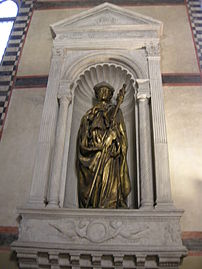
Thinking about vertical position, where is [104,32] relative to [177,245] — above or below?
above

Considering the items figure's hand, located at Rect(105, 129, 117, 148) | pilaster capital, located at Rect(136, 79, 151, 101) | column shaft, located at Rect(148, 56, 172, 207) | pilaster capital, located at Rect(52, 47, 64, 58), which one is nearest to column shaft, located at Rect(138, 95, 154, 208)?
pilaster capital, located at Rect(136, 79, 151, 101)

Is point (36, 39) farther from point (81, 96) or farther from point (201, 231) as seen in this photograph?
point (201, 231)

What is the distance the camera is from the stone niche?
12.0ft

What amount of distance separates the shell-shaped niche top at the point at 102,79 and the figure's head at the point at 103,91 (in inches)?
11.5

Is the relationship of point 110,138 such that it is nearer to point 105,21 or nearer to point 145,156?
point 145,156

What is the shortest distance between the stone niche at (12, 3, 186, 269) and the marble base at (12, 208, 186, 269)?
0.04 feet

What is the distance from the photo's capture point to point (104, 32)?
18.6ft

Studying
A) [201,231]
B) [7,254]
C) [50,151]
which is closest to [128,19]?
[50,151]

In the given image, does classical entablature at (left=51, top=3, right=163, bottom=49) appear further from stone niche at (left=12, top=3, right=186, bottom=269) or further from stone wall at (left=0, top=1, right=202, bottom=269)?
stone wall at (left=0, top=1, right=202, bottom=269)

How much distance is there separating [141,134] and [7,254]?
237 cm

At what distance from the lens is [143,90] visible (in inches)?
192

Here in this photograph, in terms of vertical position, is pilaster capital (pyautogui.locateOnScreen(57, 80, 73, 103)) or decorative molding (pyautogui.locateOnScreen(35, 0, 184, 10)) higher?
decorative molding (pyautogui.locateOnScreen(35, 0, 184, 10))

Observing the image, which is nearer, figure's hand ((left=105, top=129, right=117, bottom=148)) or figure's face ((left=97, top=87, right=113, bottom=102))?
figure's hand ((left=105, top=129, right=117, bottom=148))

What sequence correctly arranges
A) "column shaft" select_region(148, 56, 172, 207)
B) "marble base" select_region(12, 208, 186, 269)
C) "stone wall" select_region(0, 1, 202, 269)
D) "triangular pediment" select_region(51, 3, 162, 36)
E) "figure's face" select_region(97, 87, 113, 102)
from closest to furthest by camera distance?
1. "marble base" select_region(12, 208, 186, 269)
2. "column shaft" select_region(148, 56, 172, 207)
3. "stone wall" select_region(0, 1, 202, 269)
4. "figure's face" select_region(97, 87, 113, 102)
5. "triangular pediment" select_region(51, 3, 162, 36)
